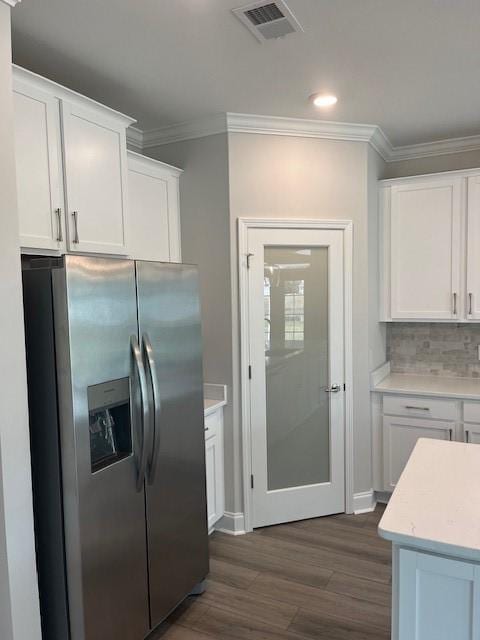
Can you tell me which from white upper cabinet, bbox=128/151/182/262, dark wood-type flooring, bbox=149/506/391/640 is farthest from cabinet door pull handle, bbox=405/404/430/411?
white upper cabinet, bbox=128/151/182/262

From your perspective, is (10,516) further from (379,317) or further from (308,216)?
(379,317)

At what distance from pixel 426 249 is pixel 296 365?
51.6 inches

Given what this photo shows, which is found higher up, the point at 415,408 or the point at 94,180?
the point at 94,180

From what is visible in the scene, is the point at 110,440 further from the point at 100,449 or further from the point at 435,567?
the point at 435,567

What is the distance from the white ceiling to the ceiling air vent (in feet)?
0.13

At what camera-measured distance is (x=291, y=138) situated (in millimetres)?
3217

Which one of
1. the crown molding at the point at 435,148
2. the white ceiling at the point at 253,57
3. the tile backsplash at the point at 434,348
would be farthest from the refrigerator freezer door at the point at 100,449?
the crown molding at the point at 435,148

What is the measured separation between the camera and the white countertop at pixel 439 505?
1.34 meters

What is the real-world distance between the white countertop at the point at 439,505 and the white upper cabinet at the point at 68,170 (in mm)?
1740

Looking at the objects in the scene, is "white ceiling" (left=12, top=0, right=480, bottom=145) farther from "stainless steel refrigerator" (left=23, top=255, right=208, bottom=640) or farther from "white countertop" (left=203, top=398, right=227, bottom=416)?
"white countertop" (left=203, top=398, right=227, bottom=416)

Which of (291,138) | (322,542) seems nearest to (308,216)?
(291,138)

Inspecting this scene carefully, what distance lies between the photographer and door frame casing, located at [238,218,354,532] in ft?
10.3

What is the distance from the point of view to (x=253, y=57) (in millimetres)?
2273

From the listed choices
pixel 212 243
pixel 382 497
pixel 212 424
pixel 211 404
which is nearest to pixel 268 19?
pixel 212 243
